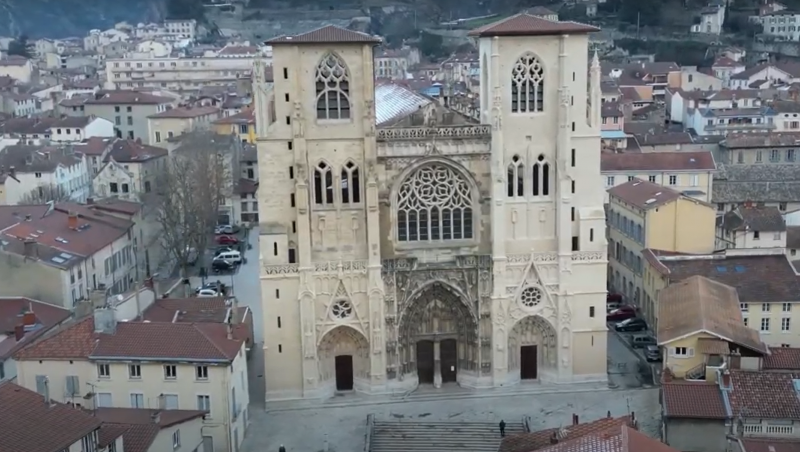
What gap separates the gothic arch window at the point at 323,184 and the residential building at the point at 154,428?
1384 centimetres

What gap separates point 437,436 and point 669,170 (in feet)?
131

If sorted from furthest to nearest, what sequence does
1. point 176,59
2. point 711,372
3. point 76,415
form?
point 176,59 < point 711,372 < point 76,415

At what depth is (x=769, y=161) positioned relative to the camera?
93312 mm

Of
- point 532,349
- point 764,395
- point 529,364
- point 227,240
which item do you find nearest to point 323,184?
point 532,349

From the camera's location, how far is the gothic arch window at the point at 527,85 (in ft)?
171

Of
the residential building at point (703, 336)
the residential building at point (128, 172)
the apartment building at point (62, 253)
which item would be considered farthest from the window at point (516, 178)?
the residential building at point (128, 172)

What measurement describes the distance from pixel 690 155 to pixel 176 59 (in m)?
114

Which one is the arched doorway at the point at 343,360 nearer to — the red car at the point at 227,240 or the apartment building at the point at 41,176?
the red car at the point at 227,240

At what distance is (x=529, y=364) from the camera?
53750 mm

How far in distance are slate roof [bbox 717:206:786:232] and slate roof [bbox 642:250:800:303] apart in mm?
8477

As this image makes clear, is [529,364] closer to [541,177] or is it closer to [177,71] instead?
[541,177]

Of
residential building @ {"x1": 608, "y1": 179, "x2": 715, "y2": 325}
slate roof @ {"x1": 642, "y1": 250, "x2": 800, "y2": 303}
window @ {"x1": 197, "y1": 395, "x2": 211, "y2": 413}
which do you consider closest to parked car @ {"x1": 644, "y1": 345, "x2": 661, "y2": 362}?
residential building @ {"x1": 608, "y1": 179, "x2": 715, "y2": 325}

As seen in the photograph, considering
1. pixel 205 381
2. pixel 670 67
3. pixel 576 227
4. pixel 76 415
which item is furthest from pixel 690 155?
pixel 670 67

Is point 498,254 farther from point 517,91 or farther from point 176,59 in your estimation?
point 176,59
